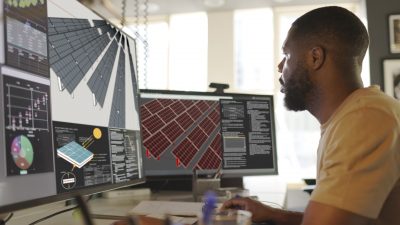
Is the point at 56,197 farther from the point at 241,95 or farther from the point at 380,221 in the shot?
the point at 241,95

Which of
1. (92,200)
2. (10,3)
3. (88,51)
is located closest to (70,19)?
(88,51)

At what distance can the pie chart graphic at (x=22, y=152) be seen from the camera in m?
0.62

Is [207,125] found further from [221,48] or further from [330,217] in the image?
[221,48]

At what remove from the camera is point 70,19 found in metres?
0.85

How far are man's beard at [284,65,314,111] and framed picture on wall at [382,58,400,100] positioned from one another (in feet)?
9.82

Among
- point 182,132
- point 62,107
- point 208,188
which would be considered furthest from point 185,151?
point 62,107

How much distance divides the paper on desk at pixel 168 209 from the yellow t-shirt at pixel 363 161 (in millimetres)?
385

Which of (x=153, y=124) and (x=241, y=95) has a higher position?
(x=241, y=95)

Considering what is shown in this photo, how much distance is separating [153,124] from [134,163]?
17.6 inches

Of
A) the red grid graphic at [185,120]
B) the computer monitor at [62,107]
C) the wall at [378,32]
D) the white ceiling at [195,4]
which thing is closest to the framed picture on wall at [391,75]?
the wall at [378,32]

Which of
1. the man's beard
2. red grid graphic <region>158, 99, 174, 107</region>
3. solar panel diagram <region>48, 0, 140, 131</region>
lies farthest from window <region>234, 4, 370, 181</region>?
solar panel diagram <region>48, 0, 140, 131</region>

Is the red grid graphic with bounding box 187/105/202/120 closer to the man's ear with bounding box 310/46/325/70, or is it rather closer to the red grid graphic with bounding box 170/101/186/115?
the red grid graphic with bounding box 170/101/186/115

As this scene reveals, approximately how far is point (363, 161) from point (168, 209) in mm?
563

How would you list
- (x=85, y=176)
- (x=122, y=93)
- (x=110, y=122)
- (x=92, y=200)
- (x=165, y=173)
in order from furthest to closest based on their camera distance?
(x=165, y=173), (x=92, y=200), (x=122, y=93), (x=110, y=122), (x=85, y=176)
